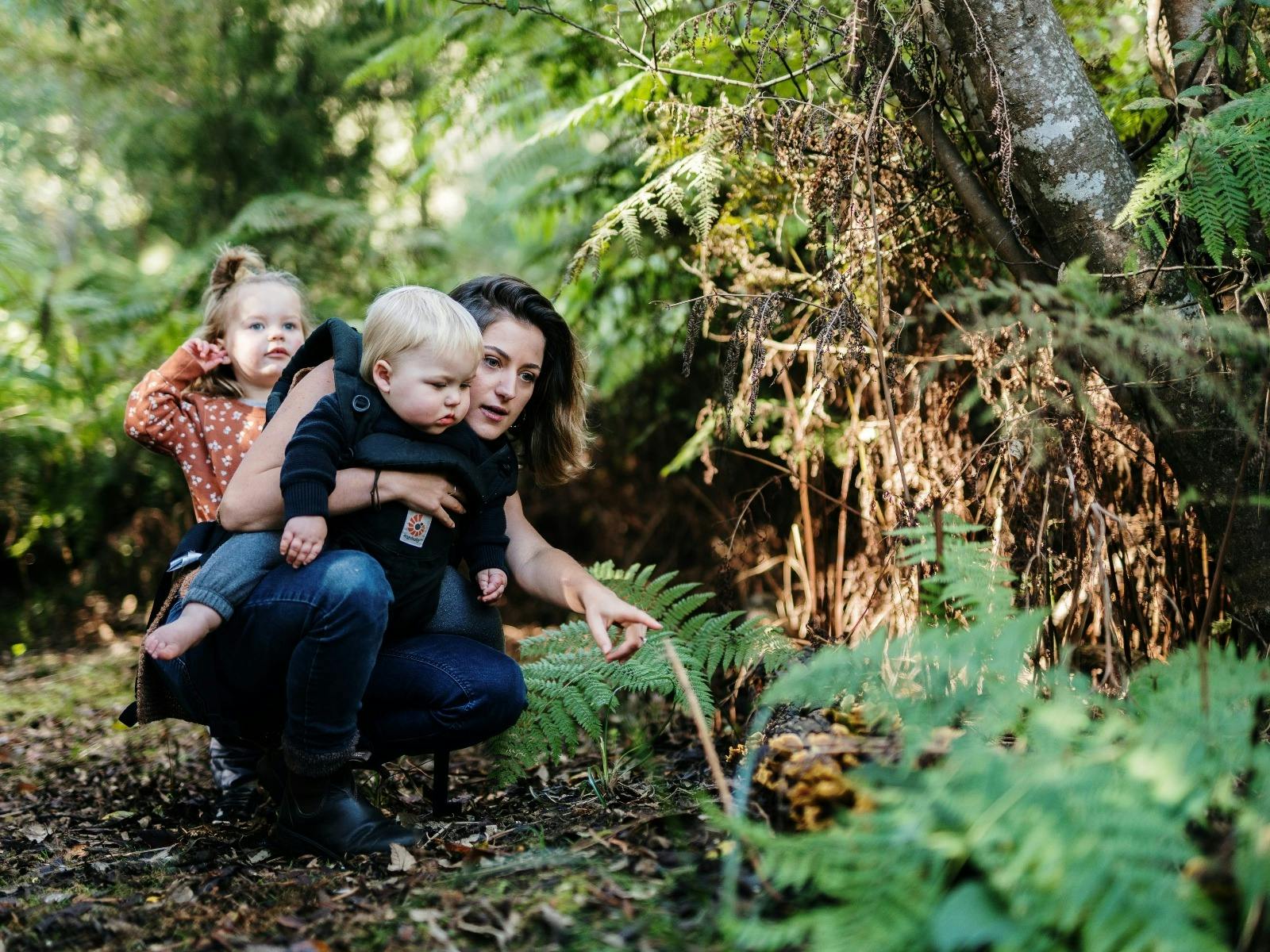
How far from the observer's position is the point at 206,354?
3.07 metres

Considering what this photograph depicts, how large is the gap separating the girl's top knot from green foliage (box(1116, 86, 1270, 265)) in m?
2.58

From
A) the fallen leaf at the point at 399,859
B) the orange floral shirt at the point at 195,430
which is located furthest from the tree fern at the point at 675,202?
the fallen leaf at the point at 399,859

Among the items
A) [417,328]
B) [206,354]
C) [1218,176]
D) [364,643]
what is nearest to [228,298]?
[206,354]

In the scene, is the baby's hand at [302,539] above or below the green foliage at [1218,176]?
below

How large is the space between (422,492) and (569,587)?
45cm

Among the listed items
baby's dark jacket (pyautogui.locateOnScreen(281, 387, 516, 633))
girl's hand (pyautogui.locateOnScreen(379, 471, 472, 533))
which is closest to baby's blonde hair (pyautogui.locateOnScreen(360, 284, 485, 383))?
baby's dark jacket (pyautogui.locateOnScreen(281, 387, 516, 633))

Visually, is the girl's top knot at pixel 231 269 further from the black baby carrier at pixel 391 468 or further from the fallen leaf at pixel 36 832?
the fallen leaf at pixel 36 832

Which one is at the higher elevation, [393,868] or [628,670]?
[628,670]

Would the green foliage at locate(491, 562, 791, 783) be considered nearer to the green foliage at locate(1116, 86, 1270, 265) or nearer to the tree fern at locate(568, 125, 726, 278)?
the tree fern at locate(568, 125, 726, 278)

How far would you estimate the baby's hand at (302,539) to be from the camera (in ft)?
7.40

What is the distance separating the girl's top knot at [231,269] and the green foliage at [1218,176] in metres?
2.58

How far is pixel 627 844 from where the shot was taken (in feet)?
6.70

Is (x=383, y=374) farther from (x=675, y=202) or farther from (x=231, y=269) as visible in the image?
(x=231, y=269)

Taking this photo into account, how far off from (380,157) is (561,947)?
5.97m
